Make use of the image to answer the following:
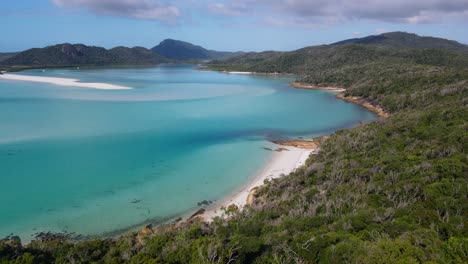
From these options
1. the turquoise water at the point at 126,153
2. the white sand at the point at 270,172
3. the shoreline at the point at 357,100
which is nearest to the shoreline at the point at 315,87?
the shoreline at the point at 357,100

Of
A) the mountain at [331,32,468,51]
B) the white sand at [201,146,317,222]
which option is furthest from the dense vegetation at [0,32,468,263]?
the mountain at [331,32,468,51]

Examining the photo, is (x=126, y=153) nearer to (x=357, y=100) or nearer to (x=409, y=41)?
(x=357, y=100)

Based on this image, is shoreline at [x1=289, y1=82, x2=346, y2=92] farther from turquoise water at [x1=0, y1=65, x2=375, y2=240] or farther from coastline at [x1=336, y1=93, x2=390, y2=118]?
turquoise water at [x1=0, y1=65, x2=375, y2=240]

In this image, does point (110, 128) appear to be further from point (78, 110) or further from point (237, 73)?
point (237, 73)

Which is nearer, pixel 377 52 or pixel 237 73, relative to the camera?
pixel 377 52

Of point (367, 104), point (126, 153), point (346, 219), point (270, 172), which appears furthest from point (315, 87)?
point (346, 219)

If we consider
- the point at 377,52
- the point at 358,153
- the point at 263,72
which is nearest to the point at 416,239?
the point at 358,153

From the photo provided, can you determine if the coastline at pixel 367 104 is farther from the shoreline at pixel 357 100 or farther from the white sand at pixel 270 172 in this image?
the white sand at pixel 270 172
